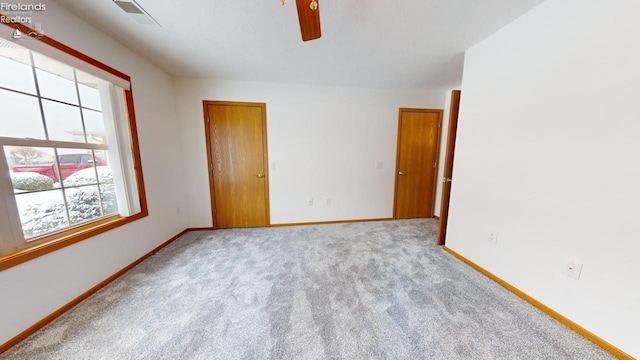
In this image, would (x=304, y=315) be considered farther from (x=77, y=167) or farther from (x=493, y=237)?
(x=77, y=167)

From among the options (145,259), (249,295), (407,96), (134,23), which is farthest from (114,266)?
(407,96)

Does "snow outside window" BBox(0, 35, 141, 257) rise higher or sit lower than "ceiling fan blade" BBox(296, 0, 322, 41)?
lower

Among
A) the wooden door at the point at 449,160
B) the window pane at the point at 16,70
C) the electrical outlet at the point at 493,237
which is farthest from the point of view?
the wooden door at the point at 449,160

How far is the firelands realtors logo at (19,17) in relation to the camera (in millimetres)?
1108

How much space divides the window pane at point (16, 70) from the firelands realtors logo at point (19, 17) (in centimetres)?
11

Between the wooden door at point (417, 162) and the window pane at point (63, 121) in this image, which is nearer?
the window pane at point (63, 121)

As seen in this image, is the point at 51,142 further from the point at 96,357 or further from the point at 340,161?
the point at 340,161

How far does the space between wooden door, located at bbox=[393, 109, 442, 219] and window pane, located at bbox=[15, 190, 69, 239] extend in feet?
12.7

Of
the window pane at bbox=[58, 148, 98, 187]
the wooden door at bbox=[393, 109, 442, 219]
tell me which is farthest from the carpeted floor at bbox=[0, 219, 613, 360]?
the wooden door at bbox=[393, 109, 442, 219]

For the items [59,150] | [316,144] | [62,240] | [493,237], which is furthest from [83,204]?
[493,237]

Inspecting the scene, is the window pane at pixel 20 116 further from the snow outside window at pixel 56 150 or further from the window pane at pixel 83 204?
the window pane at pixel 83 204

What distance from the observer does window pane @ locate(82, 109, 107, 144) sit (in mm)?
1654

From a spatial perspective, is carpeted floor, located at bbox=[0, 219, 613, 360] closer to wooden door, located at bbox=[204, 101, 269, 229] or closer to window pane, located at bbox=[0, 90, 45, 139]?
wooden door, located at bbox=[204, 101, 269, 229]

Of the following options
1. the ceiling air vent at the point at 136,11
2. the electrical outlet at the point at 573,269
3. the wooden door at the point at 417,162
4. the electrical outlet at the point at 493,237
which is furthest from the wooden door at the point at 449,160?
the ceiling air vent at the point at 136,11
